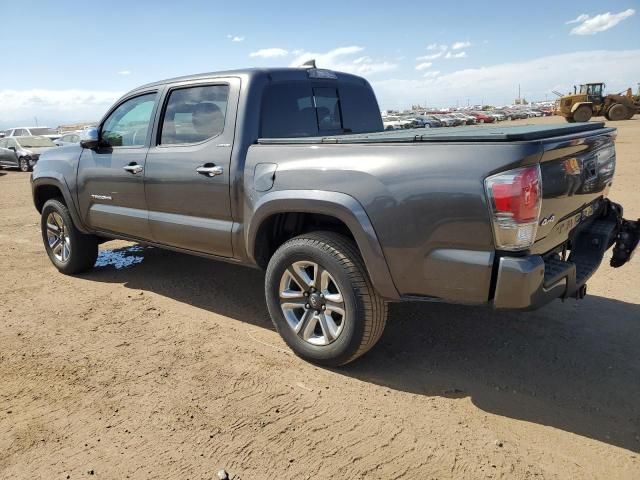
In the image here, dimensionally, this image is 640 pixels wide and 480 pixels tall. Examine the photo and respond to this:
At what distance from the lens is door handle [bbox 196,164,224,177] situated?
362 centimetres

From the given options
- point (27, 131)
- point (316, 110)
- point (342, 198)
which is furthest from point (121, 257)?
point (27, 131)

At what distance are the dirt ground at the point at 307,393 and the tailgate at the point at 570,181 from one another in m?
0.94

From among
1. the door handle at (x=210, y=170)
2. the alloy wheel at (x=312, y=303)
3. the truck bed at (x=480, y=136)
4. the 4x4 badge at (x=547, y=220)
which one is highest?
the truck bed at (x=480, y=136)

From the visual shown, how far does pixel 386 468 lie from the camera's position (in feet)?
7.83

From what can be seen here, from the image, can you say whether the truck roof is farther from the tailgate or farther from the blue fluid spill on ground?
the blue fluid spill on ground

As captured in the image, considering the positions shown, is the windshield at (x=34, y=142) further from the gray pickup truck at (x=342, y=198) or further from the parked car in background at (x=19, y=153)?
the gray pickup truck at (x=342, y=198)

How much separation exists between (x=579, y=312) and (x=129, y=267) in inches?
181

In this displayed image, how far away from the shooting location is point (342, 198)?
2.94 metres

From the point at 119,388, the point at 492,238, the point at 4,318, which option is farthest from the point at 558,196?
the point at 4,318

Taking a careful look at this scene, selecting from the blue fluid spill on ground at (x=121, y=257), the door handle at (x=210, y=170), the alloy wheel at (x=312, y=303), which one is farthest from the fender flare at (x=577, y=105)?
the alloy wheel at (x=312, y=303)

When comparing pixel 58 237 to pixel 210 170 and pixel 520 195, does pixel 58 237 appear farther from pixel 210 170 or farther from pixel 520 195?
pixel 520 195

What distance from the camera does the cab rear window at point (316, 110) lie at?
377cm

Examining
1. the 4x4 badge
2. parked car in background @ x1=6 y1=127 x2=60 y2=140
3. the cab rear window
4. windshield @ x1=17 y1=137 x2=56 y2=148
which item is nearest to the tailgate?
the 4x4 badge

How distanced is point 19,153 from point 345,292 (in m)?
21.0
